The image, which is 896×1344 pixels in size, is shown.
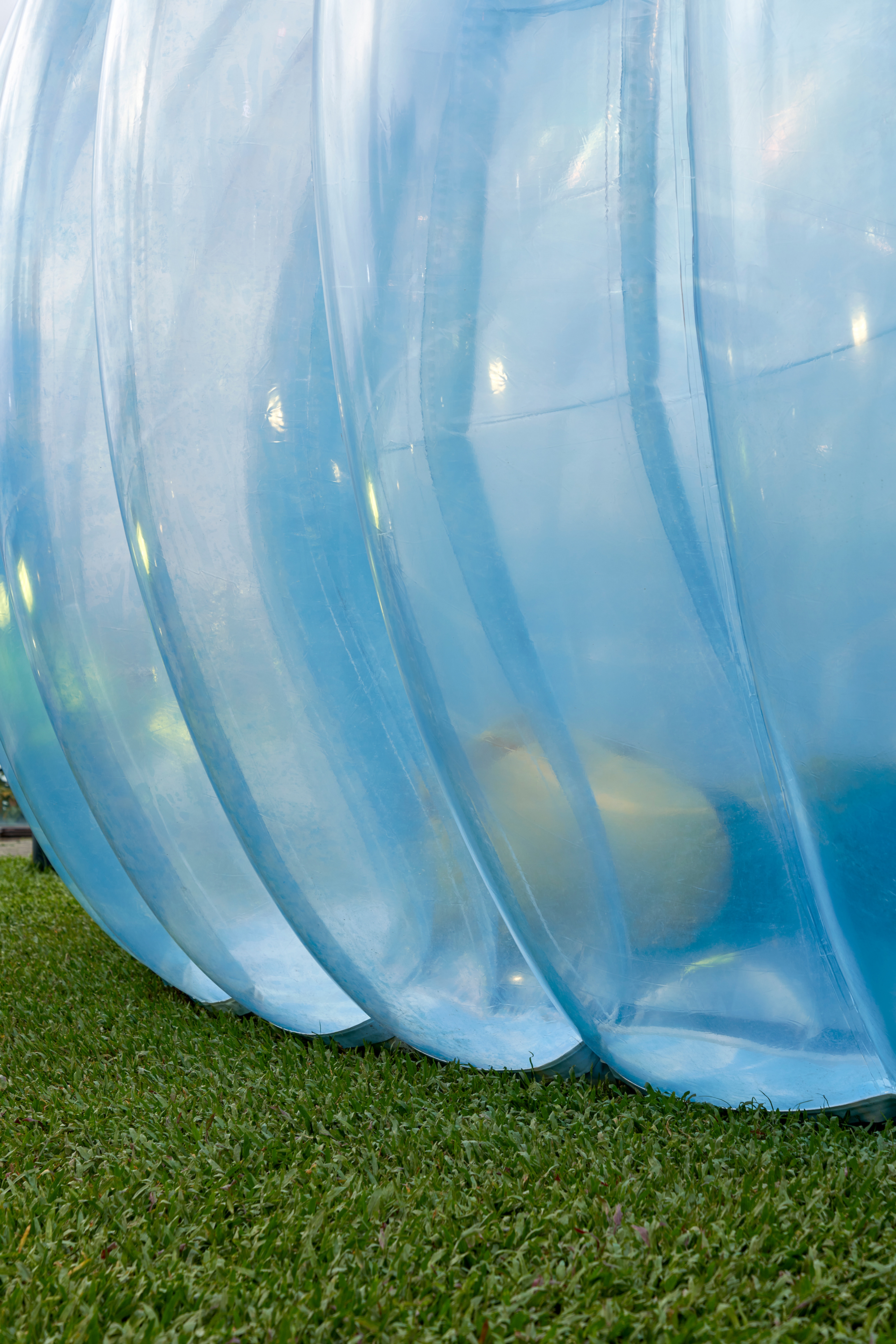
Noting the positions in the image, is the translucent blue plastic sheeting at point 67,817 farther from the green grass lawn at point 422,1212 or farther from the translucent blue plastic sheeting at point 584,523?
the translucent blue plastic sheeting at point 584,523

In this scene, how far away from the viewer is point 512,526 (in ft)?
6.59

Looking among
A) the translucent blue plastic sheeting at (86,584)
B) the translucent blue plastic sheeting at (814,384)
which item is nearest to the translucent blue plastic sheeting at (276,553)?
the translucent blue plastic sheeting at (86,584)

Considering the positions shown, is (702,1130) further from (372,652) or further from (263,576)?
(263,576)

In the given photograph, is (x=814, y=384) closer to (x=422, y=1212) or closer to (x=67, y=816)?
(x=422, y=1212)

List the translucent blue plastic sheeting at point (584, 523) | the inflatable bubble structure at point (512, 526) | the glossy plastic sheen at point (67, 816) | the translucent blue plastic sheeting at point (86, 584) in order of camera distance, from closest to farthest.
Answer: the inflatable bubble structure at point (512, 526) < the translucent blue plastic sheeting at point (584, 523) < the translucent blue plastic sheeting at point (86, 584) < the glossy plastic sheen at point (67, 816)

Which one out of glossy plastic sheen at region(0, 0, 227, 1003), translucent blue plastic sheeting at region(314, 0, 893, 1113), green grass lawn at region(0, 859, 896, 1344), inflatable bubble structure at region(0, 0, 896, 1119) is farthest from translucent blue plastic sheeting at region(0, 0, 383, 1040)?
translucent blue plastic sheeting at region(314, 0, 893, 1113)

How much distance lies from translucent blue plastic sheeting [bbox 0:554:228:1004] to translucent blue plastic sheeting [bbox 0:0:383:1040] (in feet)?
1.92

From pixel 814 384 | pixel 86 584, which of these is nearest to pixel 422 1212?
pixel 814 384

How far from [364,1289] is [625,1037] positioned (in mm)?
746

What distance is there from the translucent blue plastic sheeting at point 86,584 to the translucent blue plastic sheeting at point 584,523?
117 centimetres

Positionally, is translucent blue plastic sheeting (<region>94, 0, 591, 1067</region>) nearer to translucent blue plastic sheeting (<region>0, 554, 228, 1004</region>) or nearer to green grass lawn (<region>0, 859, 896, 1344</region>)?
green grass lawn (<region>0, 859, 896, 1344</region>)

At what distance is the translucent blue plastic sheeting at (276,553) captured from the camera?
2.52 meters

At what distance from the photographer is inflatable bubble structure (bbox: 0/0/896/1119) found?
5.69ft

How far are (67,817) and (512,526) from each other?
2516 mm
